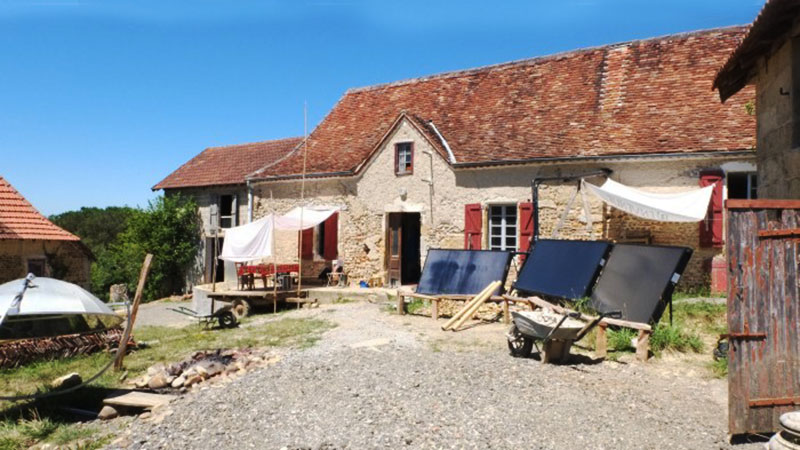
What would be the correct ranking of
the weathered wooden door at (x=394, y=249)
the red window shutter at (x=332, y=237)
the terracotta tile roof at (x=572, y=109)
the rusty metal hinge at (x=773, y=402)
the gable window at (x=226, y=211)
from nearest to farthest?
the rusty metal hinge at (x=773, y=402), the terracotta tile roof at (x=572, y=109), the weathered wooden door at (x=394, y=249), the red window shutter at (x=332, y=237), the gable window at (x=226, y=211)

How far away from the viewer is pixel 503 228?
13078mm

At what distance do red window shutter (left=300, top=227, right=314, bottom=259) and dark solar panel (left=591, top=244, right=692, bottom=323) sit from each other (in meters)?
9.53

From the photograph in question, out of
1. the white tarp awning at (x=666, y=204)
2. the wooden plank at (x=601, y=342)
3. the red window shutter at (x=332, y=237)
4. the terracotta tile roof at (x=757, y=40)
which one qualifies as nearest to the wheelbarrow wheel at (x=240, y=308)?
the red window shutter at (x=332, y=237)

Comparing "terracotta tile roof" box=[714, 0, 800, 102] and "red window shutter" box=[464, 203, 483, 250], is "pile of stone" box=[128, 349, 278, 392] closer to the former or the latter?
"red window shutter" box=[464, 203, 483, 250]

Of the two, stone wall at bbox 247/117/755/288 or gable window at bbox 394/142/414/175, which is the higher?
gable window at bbox 394/142/414/175

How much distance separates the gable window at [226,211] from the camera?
20178 millimetres

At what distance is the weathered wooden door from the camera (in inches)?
574

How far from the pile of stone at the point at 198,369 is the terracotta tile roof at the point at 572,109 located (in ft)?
25.1

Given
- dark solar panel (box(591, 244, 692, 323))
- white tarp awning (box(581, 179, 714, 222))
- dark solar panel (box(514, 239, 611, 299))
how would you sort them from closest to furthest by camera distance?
1. dark solar panel (box(591, 244, 692, 323))
2. dark solar panel (box(514, 239, 611, 299))
3. white tarp awning (box(581, 179, 714, 222))

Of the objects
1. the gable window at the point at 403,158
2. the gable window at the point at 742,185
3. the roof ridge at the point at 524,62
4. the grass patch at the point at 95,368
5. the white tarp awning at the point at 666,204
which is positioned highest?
the roof ridge at the point at 524,62

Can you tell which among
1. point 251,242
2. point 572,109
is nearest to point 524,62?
point 572,109

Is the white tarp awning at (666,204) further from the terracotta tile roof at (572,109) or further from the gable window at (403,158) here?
the gable window at (403,158)

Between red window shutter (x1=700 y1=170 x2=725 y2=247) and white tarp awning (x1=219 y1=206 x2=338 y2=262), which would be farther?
white tarp awning (x1=219 y1=206 x2=338 y2=262)

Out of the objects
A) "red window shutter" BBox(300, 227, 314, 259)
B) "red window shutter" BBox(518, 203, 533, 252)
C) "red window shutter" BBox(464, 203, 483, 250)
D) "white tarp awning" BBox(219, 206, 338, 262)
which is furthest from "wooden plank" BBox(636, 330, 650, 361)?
"red window shutter" BBox(300, 227, 314, 259)
